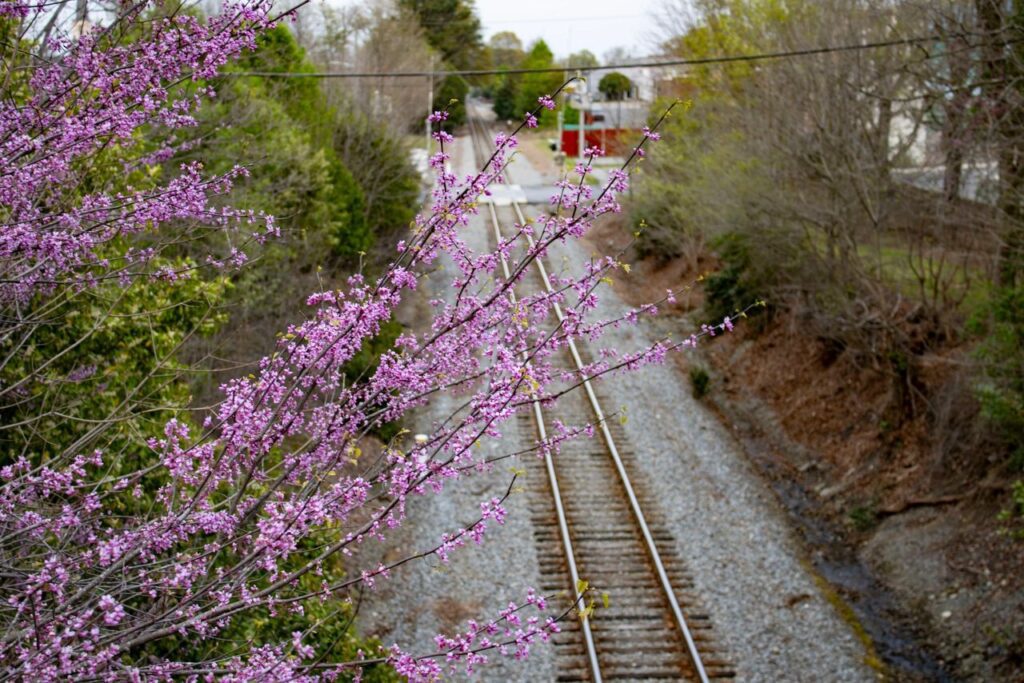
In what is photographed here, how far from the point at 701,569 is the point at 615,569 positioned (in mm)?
1093

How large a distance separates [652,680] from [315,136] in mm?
16267

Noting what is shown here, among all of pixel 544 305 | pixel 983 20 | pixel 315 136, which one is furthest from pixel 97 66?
pixel 315 136

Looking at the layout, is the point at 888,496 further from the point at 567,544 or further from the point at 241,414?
the point at 241,414

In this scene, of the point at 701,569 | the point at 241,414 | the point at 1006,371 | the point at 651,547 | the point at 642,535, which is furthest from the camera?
the point at 642,535

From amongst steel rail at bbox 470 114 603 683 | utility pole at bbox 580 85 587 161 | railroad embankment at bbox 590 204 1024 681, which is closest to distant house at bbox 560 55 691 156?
utility pole at bbox 580 85 587 161

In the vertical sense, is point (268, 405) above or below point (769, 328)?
above

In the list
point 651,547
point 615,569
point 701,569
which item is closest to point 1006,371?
point 701,569

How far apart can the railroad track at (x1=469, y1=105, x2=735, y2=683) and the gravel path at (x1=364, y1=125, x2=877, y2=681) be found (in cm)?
21

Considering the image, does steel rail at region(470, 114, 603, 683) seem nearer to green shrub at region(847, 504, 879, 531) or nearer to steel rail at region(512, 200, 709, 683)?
steel rail at region(512, 200, 709, 683)

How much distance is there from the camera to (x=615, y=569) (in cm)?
1229

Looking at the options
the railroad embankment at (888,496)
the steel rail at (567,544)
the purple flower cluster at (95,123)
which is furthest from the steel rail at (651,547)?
the purple flower cluster at (95,123)

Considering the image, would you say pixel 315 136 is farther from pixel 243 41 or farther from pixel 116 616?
pixel 116 616

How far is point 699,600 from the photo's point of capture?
1175 centimetres

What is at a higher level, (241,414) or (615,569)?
(241,414)
